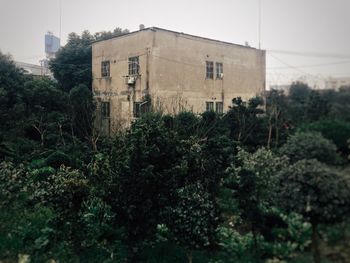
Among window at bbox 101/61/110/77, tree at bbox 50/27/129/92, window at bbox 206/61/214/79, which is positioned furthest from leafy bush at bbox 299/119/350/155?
tree at bbox 50/27/129/92

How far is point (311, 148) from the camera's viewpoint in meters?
6.99

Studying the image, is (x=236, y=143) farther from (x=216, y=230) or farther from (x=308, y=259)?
Answer: (x=308, y=259)

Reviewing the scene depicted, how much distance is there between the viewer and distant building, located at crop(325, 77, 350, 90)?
8086mm

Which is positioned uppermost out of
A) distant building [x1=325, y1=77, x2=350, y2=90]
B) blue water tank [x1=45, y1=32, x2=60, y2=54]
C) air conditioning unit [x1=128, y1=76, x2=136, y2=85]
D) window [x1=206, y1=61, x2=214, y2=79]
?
blue water tank [x1=45, y1=32, x2=60, y2=54]

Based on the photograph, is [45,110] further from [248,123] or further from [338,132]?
[338,132]

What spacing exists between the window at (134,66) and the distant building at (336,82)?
45.9 feet

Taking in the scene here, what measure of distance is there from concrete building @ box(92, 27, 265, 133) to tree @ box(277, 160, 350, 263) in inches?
472

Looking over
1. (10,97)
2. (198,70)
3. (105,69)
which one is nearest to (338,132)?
(198,70)

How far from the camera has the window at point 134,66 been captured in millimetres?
20750

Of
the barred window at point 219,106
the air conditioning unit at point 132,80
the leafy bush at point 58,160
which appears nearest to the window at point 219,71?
the barred window at point 219,106

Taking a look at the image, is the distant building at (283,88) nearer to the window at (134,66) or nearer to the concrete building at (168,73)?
the concrete building at (168,73)

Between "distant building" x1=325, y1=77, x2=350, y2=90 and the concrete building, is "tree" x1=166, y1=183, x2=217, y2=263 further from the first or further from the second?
the concrete building

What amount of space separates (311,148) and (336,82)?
2.29m

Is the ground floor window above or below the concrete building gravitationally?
below
